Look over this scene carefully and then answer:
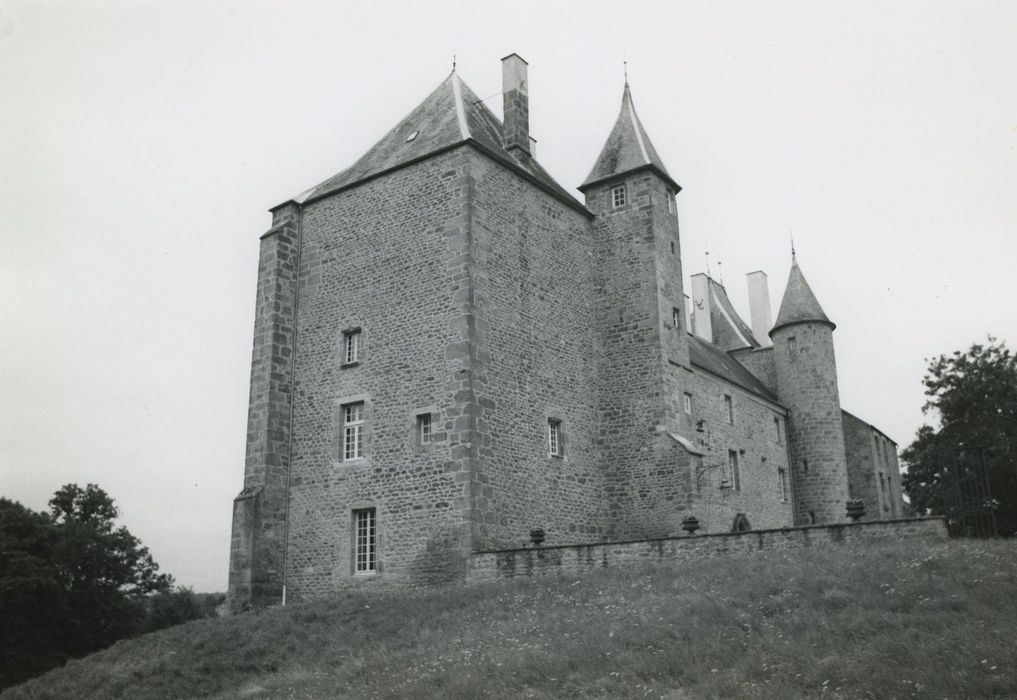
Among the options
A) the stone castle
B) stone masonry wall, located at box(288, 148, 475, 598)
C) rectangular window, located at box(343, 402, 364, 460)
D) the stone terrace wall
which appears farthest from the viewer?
rectangular window, located at box(343, 402, 364, 460)

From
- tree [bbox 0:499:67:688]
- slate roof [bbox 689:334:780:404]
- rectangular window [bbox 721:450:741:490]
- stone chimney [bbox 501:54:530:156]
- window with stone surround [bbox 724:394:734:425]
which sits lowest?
tree [bbox 0:499:67:688]

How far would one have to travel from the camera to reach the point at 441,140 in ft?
76.0

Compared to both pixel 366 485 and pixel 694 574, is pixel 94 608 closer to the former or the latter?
pixel 366 485

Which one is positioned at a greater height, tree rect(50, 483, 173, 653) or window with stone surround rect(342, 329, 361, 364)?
window with stone surround rect(342, 329, 361, 364)

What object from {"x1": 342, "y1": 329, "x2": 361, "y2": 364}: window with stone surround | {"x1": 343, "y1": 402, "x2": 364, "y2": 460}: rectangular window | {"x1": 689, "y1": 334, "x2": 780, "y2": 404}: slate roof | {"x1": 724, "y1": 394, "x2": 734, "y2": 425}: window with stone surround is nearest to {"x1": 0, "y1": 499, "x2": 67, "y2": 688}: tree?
{"x1": 343, "y1": 402, "x2": 364, "y2": 460}: rectangular window

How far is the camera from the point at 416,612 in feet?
54.3

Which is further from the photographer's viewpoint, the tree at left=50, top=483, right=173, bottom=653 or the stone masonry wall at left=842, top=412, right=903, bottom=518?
the tree at left=50, top=483, right=173, bottom=653

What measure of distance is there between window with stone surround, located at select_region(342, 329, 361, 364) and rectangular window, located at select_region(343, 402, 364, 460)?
1238 mm

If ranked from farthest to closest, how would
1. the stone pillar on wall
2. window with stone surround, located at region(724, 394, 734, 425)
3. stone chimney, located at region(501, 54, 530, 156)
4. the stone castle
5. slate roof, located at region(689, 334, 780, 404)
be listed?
window with stone surround, located at region(724, 394, 734, 425), slate roof, located at region(689, 334, 780, 404), stone chimney, located at region(501, 54, 530, 156), the stone pillar on wall, the stone castle

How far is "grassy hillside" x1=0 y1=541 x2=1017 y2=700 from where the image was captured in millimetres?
9422

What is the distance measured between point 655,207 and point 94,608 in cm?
3572

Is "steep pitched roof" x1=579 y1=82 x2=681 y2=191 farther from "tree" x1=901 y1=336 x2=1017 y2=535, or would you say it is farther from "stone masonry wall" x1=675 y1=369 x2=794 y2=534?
"tree" x1=901 y1=336 x2=1017 y2=535

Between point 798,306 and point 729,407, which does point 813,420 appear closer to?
point 798,306

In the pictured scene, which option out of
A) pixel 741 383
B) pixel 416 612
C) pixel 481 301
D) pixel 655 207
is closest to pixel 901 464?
pixel 741 383
